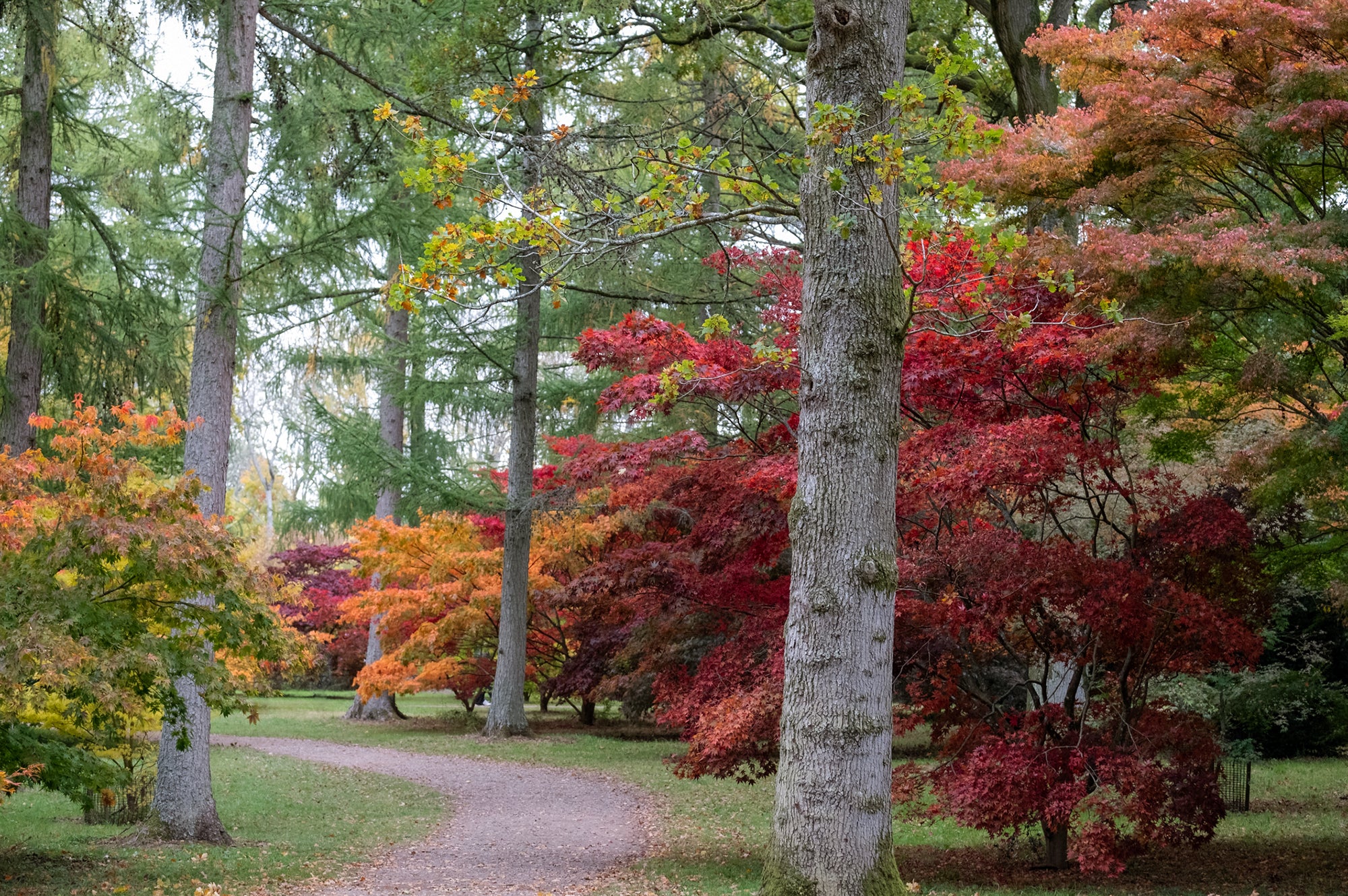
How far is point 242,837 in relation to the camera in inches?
344

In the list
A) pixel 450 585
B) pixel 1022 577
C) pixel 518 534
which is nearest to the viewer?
pixel 1022 577

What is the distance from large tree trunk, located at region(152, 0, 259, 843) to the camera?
830 cm

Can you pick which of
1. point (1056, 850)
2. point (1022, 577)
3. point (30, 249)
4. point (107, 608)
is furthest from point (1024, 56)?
point (30, 249)

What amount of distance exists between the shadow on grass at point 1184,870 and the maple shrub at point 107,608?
5038 mm

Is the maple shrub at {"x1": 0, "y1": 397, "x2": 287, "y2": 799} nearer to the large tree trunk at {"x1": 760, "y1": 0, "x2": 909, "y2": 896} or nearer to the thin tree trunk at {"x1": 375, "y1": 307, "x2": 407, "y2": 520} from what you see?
the large tree trunk at {"x1": 760, "y1": 0, "x2": 909, "y2": 896}

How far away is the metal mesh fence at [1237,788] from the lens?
34.4ft

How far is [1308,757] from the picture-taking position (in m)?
14.6

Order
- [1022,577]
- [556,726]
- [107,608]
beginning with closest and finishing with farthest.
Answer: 1. [107,608]
2. [1022,577]
3. [556,726]

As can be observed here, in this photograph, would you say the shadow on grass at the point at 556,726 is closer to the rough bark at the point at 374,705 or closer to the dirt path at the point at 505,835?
the rough bark at the point at 374,705

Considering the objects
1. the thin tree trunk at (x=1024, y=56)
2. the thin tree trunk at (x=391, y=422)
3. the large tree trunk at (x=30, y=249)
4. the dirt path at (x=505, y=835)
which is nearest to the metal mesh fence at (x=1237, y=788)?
the dirt path at (x=505, y=835)

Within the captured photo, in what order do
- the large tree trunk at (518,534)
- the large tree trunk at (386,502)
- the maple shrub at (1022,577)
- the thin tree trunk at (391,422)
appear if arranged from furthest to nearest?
the thin tree trunk at (391,422) < the large tree trunk at (386,502) < the large tree trunk at (518,534) < the maple shrub at (1022,577)

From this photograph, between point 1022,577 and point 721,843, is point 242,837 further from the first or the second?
point 1022,577

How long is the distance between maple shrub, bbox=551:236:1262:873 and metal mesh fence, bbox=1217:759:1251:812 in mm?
2854

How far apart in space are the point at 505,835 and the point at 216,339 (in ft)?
16.4
